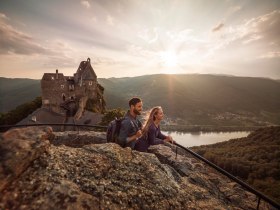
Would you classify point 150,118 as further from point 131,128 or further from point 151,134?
point 131,128

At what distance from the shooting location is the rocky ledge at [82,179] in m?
3.44

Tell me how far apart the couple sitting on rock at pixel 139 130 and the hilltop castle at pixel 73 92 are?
43106mm

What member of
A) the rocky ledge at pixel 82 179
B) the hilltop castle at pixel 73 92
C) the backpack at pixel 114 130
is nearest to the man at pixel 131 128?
the backpack at pixel 114 130

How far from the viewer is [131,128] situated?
673cm

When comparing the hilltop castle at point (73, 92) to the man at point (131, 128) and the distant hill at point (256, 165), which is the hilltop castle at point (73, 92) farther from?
the distant hill at point (256, 165)

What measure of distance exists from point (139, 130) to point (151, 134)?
4.57 ft

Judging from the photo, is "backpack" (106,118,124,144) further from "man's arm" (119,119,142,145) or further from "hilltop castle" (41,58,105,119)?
"hilltop castle" (41,58,105,119)

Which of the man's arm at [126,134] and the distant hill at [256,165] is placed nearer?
the man's arm at [126,134]

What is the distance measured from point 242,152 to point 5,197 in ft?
390

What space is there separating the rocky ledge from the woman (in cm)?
175

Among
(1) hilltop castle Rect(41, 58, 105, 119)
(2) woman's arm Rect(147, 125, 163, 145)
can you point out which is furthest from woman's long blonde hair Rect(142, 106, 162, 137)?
(1) hilltop castle Rect(41, 58, 105, 119)

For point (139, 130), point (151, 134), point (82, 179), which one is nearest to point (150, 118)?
point (151, 134)

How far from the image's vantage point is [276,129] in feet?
464

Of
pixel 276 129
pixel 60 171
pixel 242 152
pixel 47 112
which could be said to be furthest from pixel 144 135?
pixel 276 129
